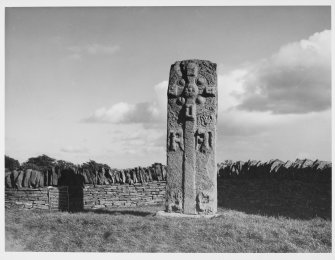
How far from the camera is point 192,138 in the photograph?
902 cm

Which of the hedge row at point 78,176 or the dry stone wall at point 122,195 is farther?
the dry stone wall at point 122,195

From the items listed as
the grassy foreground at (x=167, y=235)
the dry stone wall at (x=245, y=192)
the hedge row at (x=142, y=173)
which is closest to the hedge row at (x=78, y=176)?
the hedge row at (x=142, y=173)

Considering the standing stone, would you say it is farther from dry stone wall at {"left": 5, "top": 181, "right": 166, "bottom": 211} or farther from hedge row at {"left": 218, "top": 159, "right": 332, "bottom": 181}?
dry stone wall at {"left": 5, "top": 181, "right": 166, "bottom": 211}

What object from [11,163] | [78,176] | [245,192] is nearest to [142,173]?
[78,176]

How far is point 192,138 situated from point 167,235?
2671 mm

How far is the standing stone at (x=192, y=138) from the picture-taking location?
8.84 meters

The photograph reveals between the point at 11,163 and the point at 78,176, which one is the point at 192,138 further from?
the point at 11,163

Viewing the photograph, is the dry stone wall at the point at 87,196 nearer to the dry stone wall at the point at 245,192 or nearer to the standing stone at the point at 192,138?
the dry stone wall at the point at 245,192

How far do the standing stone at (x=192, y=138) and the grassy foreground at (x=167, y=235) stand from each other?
0.83 m

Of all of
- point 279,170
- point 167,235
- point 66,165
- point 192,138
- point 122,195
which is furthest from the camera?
point 66,165

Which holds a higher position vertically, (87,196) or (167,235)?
(87,196)

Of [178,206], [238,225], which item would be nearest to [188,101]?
[178,206]

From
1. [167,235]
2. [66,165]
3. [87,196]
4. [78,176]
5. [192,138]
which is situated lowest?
[167,235]

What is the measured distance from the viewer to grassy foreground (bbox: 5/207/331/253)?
668 centimetres
